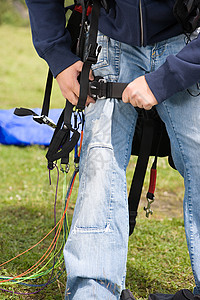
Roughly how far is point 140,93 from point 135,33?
28 centimetres

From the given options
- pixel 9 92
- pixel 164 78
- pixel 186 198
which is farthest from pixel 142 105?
pixel 9 92

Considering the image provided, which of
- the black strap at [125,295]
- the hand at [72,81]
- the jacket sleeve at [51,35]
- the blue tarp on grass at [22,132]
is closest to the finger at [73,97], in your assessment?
the hand at [72,81]

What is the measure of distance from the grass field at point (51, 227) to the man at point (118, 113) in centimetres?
73

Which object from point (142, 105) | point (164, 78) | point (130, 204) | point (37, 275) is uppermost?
point (164, 78)

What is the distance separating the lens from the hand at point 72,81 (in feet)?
7.10

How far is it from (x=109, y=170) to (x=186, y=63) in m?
0.58

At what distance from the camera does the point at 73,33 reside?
93.8 inches

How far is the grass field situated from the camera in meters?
2.87

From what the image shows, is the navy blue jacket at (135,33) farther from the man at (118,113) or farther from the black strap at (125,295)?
the black strap at (125,295)

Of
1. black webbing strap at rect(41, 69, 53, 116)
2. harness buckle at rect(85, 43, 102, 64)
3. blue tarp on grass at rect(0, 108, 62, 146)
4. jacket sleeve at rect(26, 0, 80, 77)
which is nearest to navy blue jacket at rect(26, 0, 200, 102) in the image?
jacket sleeve at rect(26, 0, 80, 77)

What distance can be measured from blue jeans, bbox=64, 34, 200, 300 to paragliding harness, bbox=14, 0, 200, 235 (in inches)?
2.6

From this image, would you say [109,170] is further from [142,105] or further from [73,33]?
[73,33]

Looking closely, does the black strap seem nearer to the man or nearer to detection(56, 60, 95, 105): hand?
the man

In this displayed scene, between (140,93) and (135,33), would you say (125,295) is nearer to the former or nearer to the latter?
(140,93)
